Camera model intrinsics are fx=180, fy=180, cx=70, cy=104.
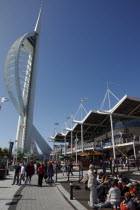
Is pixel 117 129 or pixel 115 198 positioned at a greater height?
pixel 117 129

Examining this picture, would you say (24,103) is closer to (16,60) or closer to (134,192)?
(16,60)

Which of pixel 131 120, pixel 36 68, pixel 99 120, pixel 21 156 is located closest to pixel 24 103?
pixel 36 68

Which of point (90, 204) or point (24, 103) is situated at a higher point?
point (24, 103)

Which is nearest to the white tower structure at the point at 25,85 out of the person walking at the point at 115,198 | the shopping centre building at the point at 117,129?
the shopping centre building at the point at 117,129

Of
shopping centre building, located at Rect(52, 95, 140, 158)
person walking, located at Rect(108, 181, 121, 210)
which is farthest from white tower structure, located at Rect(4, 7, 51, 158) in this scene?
person walking, located at Rect(108, 181, 121, 210)

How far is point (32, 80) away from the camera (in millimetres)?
74312

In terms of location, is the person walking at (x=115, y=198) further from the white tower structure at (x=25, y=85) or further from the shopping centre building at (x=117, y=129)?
the white tower structure at (x=25, y=85)

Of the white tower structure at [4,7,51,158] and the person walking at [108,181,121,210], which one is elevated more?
the white tower structure at [4,7,51,158]

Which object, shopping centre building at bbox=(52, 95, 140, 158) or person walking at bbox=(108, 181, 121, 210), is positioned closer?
person walking at bbox=(108, 181, 121, 210)

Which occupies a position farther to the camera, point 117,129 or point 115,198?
point 117,129

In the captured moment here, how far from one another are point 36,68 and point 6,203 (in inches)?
2904

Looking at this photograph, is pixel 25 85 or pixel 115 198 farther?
pixel 25 85

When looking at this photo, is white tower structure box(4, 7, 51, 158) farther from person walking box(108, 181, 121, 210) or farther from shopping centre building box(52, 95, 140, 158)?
person walking box(108, 181, 121, 210)

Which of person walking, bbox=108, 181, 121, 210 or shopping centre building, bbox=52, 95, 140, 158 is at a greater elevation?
shopping centre building, bbox=52, 95, 140, 158
